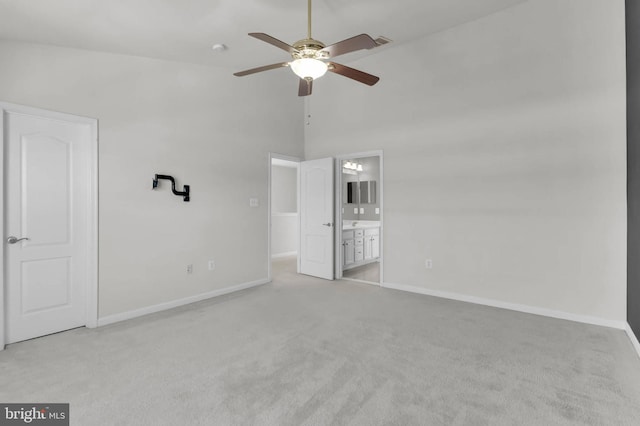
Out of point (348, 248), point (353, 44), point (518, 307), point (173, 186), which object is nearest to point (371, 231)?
point (348, 248)

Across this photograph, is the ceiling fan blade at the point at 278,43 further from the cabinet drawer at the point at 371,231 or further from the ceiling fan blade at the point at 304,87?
the cabinet drawer at the point at 371,231

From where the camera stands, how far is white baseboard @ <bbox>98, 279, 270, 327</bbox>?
333 cm

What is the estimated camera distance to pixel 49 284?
10.0 ft

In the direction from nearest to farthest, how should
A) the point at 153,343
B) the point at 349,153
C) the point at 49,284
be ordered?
1. the point at 153,343
2. the point at 49,284
3. the point at 349,153

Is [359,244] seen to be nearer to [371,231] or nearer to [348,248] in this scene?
[348,248]

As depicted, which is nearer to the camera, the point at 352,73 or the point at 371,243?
the point at 352,73

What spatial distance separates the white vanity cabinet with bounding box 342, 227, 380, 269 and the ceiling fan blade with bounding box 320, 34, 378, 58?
3.79 meters

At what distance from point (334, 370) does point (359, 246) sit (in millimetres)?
4053

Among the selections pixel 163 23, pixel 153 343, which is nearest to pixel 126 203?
pixel 153 343

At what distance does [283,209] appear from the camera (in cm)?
804

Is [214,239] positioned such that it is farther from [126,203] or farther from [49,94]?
[49,94]

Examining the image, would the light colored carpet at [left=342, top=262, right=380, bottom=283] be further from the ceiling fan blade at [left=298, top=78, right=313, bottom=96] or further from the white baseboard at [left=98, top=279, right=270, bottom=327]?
the ceiling fan blade at [left=298, top=78, right=313, bottom=96]

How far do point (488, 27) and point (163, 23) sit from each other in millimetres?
3674

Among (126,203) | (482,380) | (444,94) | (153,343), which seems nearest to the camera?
(482,380)
